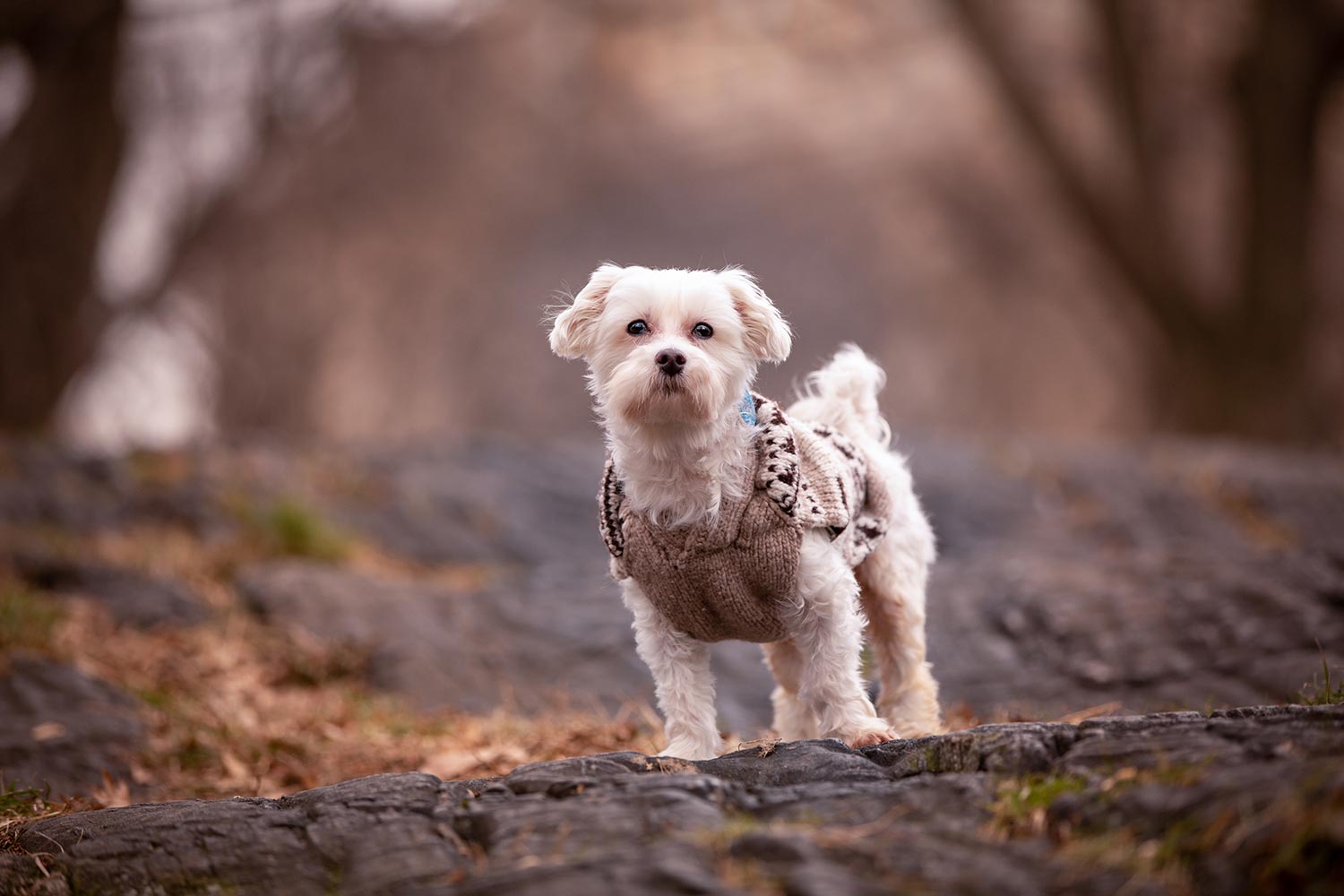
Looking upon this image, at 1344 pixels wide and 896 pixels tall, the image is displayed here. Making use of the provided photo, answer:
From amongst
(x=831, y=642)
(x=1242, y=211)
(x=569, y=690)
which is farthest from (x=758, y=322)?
(x=1242, y=211)

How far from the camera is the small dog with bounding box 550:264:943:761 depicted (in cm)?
421

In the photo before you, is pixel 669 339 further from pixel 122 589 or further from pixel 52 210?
pixel 52 210

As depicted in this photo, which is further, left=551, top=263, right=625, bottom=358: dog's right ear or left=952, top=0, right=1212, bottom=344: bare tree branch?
left=952, top=0, right=1212, bottom=344: bare tree branch

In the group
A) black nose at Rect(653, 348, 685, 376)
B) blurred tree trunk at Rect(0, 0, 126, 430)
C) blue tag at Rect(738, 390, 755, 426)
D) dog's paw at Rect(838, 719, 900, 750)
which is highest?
blurred tree trunk at Rect(0, 0, 126, 430)

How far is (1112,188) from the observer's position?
16.6 metres

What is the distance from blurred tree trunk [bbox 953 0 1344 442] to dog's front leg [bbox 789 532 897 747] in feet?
41.9

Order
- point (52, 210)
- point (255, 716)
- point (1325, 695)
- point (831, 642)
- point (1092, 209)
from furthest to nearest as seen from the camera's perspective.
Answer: point (1092, 209) < point (52, 210) < point (255, 716) < point (831, 642) < point (1325, 695)

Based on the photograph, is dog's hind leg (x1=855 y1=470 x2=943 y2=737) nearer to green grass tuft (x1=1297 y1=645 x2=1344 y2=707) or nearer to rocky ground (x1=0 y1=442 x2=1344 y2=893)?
rocky ground (x1=0 y1=442 x2=1344 y2=893)

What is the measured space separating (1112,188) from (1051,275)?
12.2 m

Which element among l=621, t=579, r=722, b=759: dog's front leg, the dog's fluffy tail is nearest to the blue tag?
l=621, t=579, r=722, b=759: dog's front leg

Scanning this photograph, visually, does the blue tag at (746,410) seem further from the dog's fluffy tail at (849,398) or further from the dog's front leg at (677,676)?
the dog's fluffy tail at (849,398)

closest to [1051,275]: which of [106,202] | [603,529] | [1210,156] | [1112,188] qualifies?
[1210,156]

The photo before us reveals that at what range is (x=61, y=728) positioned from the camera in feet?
18.8

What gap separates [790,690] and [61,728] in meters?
3.38
